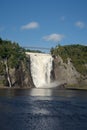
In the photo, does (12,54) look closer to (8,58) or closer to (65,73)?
(8,58)

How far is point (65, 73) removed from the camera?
152875mm

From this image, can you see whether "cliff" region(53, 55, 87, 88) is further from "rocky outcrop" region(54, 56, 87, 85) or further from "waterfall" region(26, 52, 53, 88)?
"waterfall" region(26, 52, 53, 88)

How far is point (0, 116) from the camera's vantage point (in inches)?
1848

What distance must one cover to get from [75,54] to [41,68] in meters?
18.3

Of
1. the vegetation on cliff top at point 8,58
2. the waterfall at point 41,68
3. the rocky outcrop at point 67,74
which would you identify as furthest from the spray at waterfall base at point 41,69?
the vegetation on cliff top at point 8,58

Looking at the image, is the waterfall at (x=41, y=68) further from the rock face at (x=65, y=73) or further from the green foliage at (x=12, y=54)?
the green foliage at (x=12, y=54)

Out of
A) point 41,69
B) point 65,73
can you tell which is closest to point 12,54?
point 41,69

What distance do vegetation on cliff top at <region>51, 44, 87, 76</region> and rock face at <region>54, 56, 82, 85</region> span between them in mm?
2030

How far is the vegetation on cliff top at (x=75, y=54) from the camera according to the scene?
516 feet

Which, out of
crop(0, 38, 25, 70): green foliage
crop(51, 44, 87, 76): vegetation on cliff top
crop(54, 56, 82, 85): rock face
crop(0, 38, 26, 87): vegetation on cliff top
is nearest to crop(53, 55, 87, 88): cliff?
crop(54, 56, 82, 85): rock face

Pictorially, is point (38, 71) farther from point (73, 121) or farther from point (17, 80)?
point (73, 121)

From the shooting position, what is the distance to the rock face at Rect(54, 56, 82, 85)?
151 m

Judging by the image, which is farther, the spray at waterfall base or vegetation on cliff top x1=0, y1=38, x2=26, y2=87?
the spray at waterfall base

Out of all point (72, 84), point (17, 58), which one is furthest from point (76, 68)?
point (17, 58)
